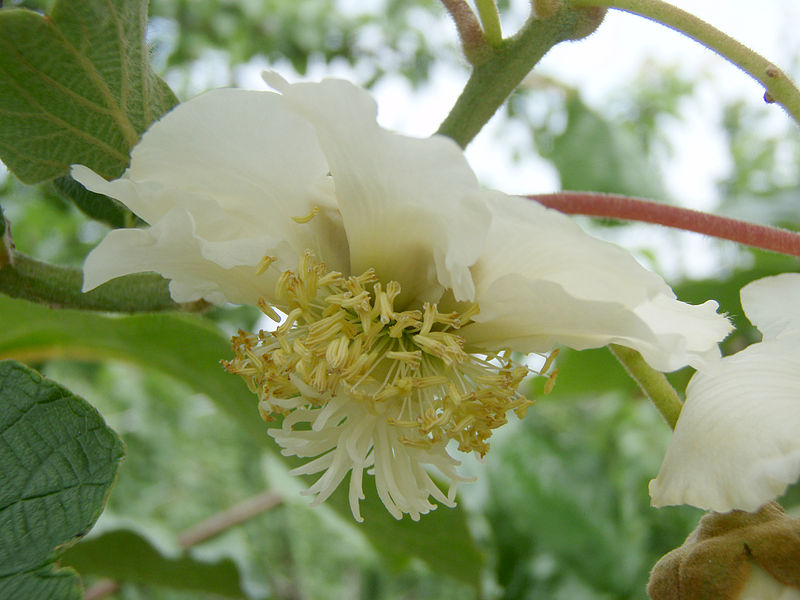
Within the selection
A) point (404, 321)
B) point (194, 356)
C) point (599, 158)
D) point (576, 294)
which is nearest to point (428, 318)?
point (404, 321)

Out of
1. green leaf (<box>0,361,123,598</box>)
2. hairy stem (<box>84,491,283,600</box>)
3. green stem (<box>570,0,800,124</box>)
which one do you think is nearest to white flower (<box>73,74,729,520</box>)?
green leaf (<box>0,361,123,598</box>)


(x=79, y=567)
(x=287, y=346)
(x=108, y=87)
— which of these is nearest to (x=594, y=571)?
(x=79, y=567)

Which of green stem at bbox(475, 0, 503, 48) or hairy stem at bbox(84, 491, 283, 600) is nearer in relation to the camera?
green stem at bbox(475, 0, 503, 48)

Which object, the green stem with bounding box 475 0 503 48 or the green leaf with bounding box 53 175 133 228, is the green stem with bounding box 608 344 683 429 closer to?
the green stem with bounding box 475 0 503 48

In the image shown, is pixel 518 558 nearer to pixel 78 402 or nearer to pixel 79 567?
pixel 79 567

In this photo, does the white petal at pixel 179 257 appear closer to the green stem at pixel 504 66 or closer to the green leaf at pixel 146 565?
the green stem at pixel 504 66

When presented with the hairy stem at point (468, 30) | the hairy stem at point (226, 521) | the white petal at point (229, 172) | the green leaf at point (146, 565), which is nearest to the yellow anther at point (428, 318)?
the white petal at point (229, 172)

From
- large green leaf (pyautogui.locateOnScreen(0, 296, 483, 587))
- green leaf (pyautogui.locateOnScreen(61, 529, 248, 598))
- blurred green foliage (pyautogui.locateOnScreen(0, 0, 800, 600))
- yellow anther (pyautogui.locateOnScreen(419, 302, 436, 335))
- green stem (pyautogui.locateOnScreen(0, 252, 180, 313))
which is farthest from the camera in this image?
blurred green foliage (pyautogui.locateOnScreen(0, 0, 800, 600))

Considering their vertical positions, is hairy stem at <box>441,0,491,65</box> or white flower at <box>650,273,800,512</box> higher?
hairy stem at <box>441,0,491,65</box>
